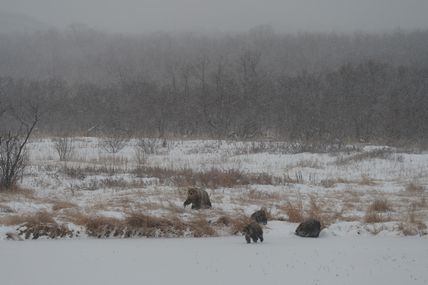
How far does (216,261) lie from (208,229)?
220 cm

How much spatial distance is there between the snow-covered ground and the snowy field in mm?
15

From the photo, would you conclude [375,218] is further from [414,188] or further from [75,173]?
[75,173]

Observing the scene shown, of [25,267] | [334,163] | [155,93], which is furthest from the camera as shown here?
[155,93]

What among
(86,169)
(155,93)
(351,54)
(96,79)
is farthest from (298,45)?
(86,169)

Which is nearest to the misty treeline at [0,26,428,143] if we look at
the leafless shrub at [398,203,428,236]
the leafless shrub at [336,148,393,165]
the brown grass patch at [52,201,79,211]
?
the leafless shrub at [336,148,393,165]

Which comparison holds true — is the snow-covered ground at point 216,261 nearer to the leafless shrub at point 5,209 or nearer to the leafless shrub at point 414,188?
the leafless shrub at point 5,209

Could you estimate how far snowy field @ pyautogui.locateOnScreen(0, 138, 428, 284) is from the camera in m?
4.94

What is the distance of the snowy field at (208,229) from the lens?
4941 mm

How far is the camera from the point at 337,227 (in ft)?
25.6

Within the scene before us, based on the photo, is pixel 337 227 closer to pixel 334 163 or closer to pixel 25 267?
pixel 25 267

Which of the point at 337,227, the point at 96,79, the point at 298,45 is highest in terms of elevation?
the point at 298,45

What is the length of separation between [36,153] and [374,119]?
33.3 meters

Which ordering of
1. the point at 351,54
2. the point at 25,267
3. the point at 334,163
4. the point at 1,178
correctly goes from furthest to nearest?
1. the point at 351,54
2. the point at 334,163
3. the point at 1,178
4. the point at 25,267

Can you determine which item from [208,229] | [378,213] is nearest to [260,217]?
[208,229]
